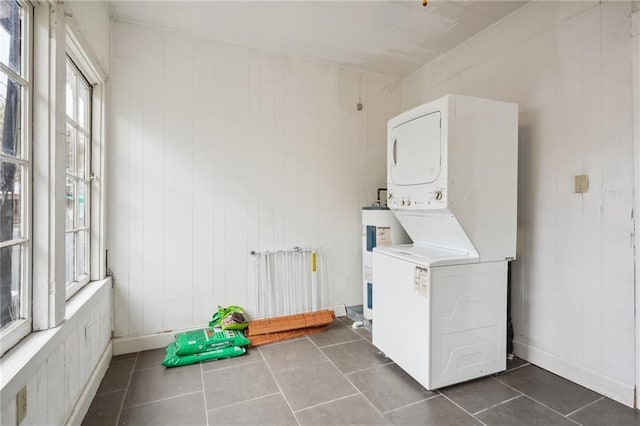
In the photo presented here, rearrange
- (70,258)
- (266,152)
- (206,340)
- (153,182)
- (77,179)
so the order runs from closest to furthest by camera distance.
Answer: (70,258) < (77,179) < (206,340) < (153,182) < (266,152)

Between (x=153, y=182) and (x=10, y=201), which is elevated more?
(x=153, y=182)

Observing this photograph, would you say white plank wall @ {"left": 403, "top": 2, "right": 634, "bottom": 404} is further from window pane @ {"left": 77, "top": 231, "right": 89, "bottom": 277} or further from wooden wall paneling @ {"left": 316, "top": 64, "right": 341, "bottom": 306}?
window pane @ {"left": 77, "top": 231, "right": 89, "bottom": 277}

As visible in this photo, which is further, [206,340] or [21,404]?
[206,340]

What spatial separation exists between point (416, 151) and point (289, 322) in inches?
74.5

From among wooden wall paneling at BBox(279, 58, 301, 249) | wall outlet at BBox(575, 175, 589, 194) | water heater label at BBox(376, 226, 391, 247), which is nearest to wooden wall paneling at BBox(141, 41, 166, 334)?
wooden wall paneling at BBox(279, 58, 301, 249)

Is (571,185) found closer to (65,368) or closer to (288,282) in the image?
(288,282)

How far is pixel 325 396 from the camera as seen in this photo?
196 cm

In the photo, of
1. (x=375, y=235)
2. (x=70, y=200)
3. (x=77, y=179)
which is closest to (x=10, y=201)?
(x=70, y=200)

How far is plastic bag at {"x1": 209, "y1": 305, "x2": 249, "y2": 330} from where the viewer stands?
270cm

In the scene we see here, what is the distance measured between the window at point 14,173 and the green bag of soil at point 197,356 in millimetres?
1124

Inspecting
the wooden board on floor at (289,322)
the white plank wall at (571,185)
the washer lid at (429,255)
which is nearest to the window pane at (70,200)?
the wooden board on floor at (289,322)

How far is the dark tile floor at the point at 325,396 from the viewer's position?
1747 mm

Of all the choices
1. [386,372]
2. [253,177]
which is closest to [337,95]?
[253,177]

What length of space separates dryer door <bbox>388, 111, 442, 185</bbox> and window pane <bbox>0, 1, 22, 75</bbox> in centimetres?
217
